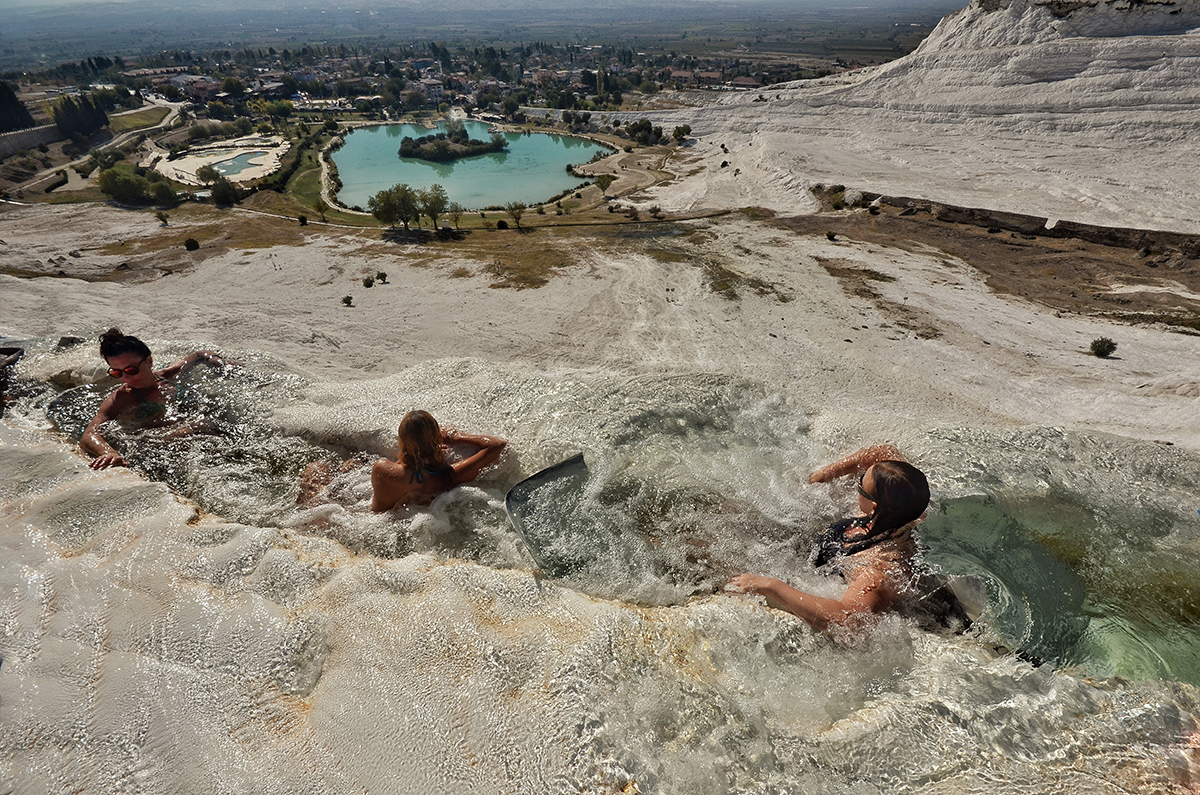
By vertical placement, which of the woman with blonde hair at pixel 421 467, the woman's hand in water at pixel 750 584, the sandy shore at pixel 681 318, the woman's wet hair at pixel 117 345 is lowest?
the sandy shore at pixel 681 318

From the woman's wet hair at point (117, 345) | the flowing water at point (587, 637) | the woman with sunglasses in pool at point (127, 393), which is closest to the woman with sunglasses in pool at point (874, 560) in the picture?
the flowing water at point (587, 637)

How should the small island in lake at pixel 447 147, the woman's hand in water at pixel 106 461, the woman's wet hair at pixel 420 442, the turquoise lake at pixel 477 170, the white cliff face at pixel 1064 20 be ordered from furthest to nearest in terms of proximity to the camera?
the small island in lake at pixel 447 147 < the turquoise lake at pixel 477 170 < the white cliff face at pixel 1064 20 < the woman's hand in water at pixel 106 461 < the woman's wet hair at pixel 420 442

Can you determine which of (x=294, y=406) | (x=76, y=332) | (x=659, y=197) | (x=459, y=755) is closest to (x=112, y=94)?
(x=659, y=197)

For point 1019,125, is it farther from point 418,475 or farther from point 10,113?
point 10,113

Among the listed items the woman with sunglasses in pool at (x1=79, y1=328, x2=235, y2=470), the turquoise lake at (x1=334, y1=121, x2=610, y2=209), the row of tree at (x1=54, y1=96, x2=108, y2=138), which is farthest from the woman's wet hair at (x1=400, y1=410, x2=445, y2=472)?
the row of tree at (x1=54, y1=96, x2=108, y2=138)

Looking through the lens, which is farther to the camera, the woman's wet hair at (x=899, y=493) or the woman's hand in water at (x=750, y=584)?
the woman's hand in water at (x=750, y=584)

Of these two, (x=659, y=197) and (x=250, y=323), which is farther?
(x=659, y=197)

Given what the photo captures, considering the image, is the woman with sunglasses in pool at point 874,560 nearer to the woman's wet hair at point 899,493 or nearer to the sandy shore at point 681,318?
the woman's wet hair at point 899,493

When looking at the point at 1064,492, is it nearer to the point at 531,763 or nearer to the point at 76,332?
the point at 531,763
